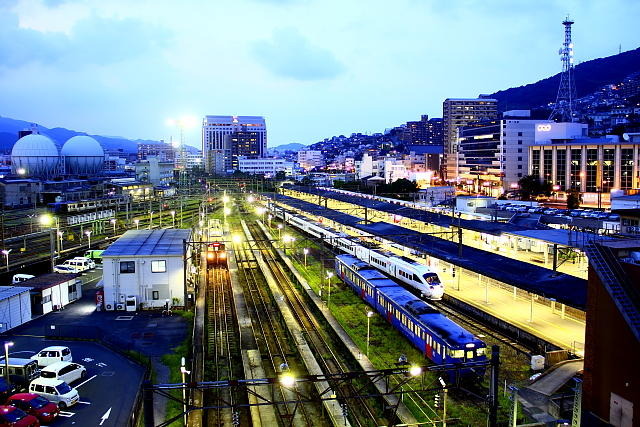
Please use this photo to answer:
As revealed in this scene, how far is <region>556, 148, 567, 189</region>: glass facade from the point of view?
54625 millimetres

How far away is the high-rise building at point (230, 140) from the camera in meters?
131

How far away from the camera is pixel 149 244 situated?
20.4 metres

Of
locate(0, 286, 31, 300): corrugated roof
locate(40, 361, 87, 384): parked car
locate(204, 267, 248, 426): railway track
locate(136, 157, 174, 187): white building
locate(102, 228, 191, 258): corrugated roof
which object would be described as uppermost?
locate(136, 157, 174, 187): white building

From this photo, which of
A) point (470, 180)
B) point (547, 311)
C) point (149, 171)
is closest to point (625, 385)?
point (547, 311)

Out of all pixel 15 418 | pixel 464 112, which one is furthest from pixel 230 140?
pixel 15 418

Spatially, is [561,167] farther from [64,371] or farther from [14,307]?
[64,371]

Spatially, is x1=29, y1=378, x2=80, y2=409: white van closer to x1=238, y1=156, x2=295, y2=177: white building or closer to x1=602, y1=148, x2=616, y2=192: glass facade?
x1=602, y1=148, x2=616, y2=192: glass facade

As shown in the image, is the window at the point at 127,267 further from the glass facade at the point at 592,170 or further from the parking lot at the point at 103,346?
the glass facade at the point at 592,170

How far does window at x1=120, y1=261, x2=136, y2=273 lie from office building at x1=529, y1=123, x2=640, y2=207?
4159cm

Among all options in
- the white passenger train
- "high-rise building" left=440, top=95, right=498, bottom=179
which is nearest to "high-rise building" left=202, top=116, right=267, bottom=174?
"high-rise building" left=440, top=95, right=498, bottom=179

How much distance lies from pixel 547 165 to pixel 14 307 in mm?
52344

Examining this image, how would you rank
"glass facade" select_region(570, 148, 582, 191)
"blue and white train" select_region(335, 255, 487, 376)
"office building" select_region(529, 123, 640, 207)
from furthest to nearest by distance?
"glass facade" select_region(570, 148, 582, 191)
"office building" select_region(529, 123, 640, 207)
"blue and white train" select_region(335, 255, 487, 376)

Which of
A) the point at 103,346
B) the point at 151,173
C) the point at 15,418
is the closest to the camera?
the point at 15,418

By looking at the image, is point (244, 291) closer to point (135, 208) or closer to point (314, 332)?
point (314, 332)
